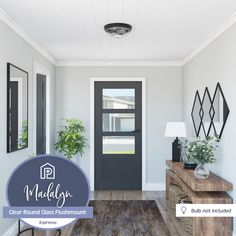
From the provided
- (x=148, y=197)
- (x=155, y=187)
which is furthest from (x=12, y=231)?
(x=155, y=187)

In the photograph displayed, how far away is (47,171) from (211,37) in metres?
3.40

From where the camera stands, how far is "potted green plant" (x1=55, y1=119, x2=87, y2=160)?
199 inches

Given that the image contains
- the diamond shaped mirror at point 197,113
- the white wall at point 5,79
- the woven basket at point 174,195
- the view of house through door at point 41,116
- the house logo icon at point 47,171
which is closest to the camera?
the house logo icon at point 47,171

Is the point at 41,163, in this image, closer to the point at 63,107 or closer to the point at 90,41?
the point at 90,41

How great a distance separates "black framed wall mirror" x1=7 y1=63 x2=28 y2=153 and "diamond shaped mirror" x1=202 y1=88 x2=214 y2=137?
7.93ft

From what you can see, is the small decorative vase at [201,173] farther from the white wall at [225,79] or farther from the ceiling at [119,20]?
the ceiling at [119,20]

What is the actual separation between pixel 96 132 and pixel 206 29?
9.32ft

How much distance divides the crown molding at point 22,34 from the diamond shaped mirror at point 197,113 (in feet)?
8.28

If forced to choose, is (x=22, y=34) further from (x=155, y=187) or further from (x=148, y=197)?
(x=155, y=187)

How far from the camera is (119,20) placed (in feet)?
10.4

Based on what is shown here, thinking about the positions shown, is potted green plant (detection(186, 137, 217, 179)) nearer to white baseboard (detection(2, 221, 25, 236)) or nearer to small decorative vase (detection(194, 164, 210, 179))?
small decorative vase (detection(194, 164, 210, 179))

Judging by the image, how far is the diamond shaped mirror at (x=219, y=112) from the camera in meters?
3.31

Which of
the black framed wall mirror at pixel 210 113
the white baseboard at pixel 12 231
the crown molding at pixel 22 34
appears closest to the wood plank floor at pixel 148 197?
the black framed wall mirror at pixel 210 113

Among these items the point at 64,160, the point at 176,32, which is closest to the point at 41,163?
the point at 64,160
